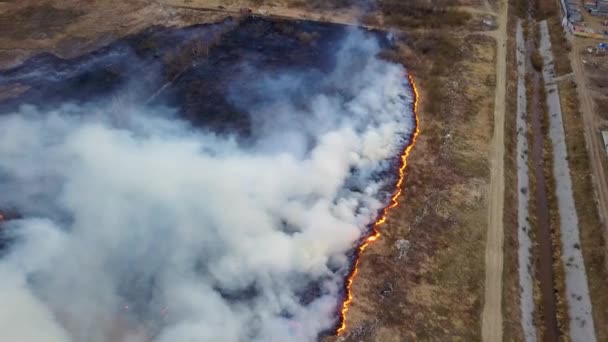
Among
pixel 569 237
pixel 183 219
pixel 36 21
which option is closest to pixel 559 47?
pixel 569 237

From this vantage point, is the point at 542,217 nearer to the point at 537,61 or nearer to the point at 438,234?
the point at 438,234

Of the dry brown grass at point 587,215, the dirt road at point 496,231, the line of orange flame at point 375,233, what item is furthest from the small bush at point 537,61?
the line of orange flame at point 375,233

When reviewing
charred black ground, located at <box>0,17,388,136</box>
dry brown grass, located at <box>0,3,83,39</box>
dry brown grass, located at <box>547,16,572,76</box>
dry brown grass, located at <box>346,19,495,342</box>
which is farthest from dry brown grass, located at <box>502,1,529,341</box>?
dry brown grass, located at <box>0,3,83,39</box>

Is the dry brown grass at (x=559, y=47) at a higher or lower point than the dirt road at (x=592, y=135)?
higher

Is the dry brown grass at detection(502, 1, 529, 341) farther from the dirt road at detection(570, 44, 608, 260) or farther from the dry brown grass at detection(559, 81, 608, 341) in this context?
the dirt road at detection(570, 44, 608, 260)

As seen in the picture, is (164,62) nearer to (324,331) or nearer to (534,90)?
(324,331)

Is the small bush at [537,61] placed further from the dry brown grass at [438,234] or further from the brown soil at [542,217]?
the dry brown grass at [438,234]
